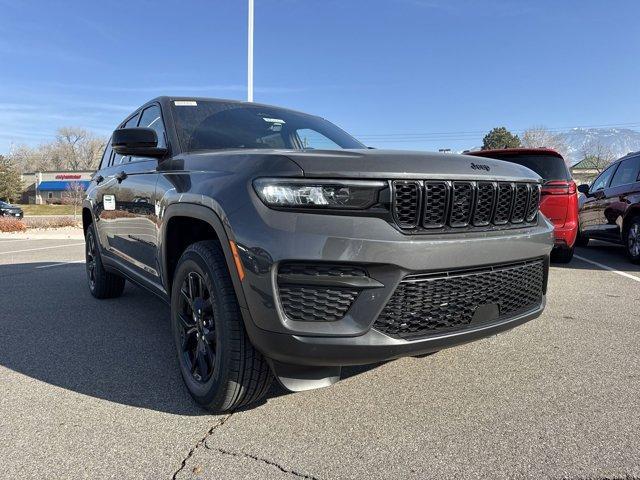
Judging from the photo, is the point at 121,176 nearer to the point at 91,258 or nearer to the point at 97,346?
the point at 97,346

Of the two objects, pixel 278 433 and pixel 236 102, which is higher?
pixel 236 102

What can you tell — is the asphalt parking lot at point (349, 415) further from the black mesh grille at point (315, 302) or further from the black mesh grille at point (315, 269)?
the black mesh grille at point (315, 269)

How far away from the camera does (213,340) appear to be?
2420 mm

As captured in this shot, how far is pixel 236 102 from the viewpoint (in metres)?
3.65

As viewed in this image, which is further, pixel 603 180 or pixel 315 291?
pixel 603 180

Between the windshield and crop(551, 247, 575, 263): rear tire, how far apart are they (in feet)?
14.9

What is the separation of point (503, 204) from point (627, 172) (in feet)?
21.4

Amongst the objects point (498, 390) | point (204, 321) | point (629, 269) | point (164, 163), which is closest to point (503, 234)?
point (498, 390)

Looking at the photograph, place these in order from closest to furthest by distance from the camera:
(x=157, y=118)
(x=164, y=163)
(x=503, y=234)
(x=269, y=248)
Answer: (x=269, y=248)
(x=503, y=234)
(x=164, y=163)
(x=157, y=118)

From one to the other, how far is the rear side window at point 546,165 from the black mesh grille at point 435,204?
464 centimetres

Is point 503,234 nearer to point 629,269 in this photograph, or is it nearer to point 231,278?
point 231,278

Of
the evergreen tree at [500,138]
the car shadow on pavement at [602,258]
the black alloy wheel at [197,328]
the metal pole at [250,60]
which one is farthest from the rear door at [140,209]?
the evergreen tree at [500,138]

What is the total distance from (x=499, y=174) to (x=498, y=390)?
1.21 m

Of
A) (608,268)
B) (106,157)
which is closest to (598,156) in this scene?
(608,268)
